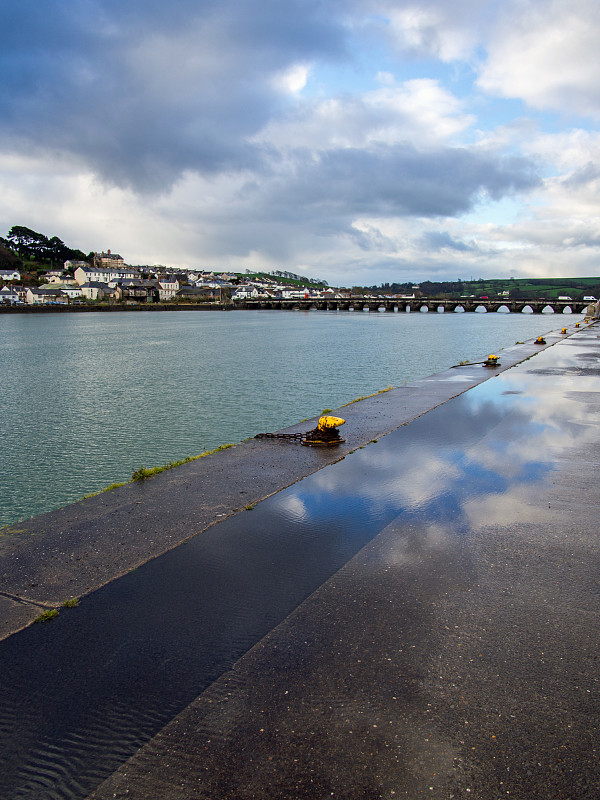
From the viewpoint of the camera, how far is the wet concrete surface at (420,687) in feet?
9.94

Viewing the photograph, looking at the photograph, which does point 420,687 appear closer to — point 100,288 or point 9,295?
point 9,295

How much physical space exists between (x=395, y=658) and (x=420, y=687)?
0.34m

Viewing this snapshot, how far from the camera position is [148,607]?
4.82 metres

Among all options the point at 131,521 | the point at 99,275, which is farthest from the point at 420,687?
the point at 99,275

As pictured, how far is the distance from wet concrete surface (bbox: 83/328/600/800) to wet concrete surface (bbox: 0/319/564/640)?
2.14 meters

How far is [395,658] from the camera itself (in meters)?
4.02

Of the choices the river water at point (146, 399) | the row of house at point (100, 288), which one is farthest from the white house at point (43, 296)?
the river water at point (146, 399)

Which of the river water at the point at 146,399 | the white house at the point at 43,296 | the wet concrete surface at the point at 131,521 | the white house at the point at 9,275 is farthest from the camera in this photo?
the white house at the point at 9,275

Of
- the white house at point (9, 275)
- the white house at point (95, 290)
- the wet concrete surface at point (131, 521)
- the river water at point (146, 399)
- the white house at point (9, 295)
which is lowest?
the river water at point (146, 399)

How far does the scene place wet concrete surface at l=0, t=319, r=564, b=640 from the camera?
17.3 ft

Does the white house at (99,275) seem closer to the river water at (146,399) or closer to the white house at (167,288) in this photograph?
the white house at (167,288)

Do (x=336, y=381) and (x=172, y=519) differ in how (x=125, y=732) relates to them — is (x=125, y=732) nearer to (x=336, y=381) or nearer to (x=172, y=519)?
(x=172, y=519)

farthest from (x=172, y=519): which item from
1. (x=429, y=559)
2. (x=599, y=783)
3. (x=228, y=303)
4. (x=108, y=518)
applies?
(x=228, y=303)

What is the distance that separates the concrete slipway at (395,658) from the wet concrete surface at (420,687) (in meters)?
0.01
